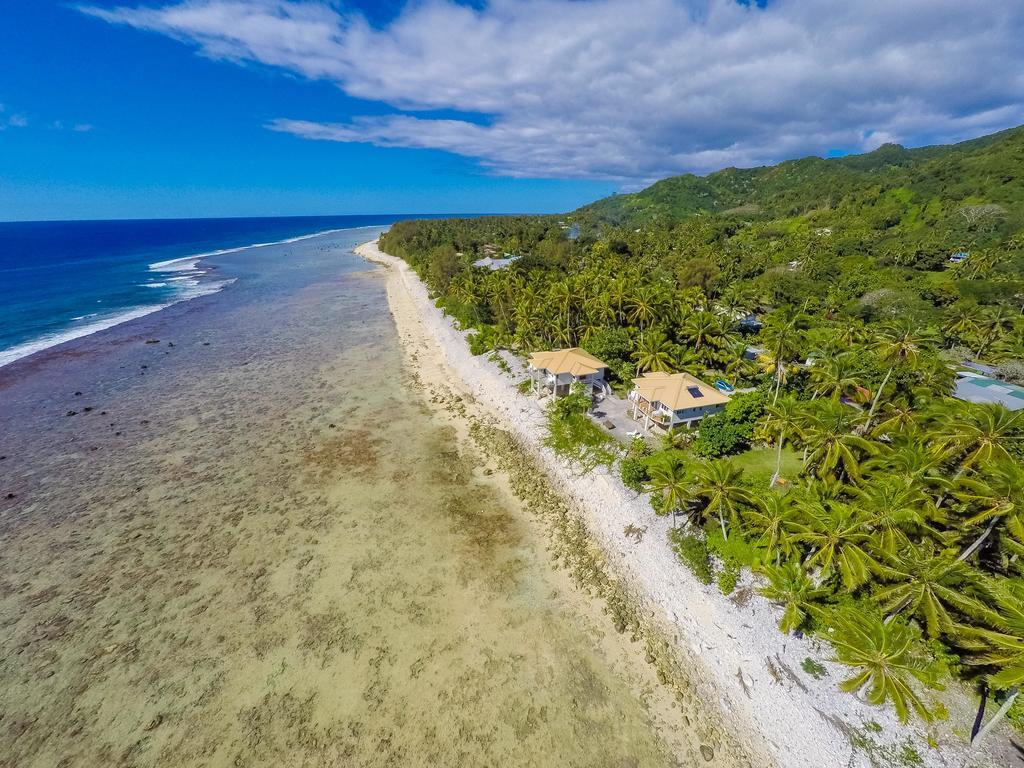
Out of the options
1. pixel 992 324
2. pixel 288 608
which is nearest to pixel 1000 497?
pixel 288 608

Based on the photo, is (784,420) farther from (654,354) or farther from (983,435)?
(654,354)

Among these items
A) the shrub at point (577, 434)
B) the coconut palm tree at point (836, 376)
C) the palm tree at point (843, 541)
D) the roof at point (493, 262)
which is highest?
the roof at point (493, 262)

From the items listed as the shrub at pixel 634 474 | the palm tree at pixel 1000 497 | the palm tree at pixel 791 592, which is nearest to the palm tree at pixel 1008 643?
the palm tree at pixel 1000 497

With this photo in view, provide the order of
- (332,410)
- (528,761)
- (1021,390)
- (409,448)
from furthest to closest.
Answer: (332,410) < (409,448) < (1021,390) < (528,761)

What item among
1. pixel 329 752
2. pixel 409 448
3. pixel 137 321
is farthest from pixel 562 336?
pixel 137 321

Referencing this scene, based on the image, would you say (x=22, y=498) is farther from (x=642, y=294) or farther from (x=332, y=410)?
(x=642, y=294)

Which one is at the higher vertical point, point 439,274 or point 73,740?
point 439,274

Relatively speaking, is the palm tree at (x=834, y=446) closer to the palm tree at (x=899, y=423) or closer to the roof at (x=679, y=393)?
A: the palm tree at (x=899, y=423)

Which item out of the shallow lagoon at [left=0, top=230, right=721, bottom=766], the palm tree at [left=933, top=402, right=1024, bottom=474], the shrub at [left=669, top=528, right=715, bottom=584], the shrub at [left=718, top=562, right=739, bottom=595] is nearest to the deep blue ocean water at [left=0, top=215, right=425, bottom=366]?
the shallow lagoon at [left=0, top=230, right=721, bottom=766]
